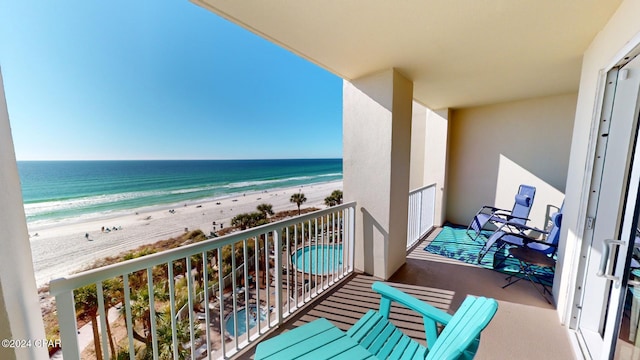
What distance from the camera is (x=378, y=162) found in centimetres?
299

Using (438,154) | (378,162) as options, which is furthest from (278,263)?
(438,154)

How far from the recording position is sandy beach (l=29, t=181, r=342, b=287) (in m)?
13.3

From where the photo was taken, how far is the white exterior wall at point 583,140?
1674 millimetres

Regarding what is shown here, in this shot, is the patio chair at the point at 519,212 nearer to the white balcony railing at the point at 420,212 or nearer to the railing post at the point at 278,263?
the white balcony railing at the point at 420,212

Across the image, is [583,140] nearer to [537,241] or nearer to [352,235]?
[537,241]

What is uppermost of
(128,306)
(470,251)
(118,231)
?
(128,306)

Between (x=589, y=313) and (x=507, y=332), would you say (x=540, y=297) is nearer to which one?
(x=589, y=313)

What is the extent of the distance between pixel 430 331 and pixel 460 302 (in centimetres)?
A: 144

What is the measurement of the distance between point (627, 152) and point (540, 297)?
1757 millimetres

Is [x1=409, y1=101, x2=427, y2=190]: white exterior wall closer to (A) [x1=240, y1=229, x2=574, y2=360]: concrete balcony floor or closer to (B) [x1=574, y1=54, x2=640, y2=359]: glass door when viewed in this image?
(A) [x1=240, y1=229, x2=574, y2=360]: concrete balcony floor

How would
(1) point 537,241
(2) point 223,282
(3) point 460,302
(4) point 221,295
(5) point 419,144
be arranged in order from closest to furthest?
(4) point 221,295
(2) point 223,282
(3) point 460,302
(1) point 537,241
(5) point 419,144

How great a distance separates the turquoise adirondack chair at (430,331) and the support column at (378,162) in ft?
4.85

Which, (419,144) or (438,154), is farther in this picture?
(419,144)

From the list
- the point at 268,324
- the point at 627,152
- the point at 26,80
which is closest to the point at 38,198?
the point at 26,80
